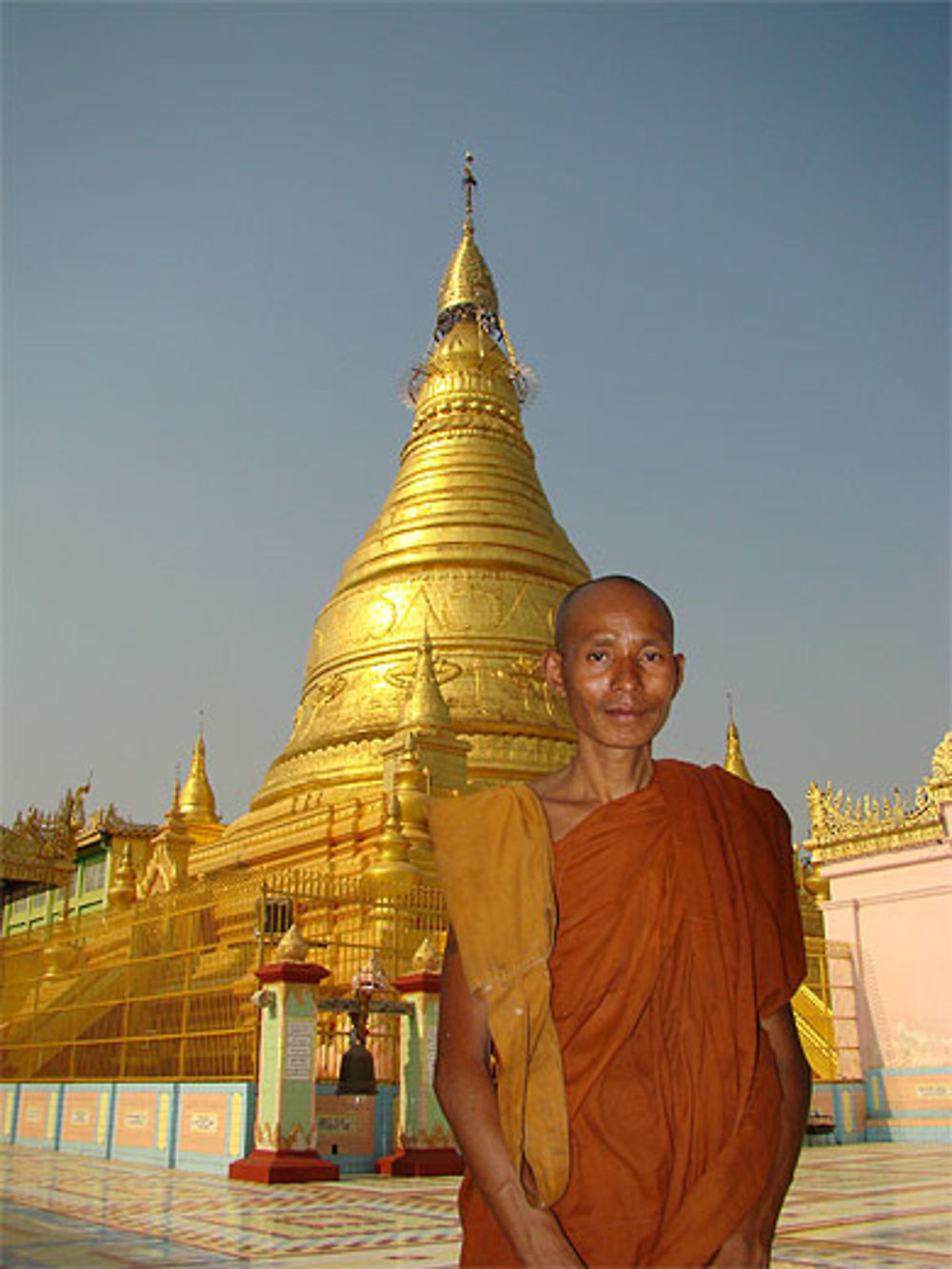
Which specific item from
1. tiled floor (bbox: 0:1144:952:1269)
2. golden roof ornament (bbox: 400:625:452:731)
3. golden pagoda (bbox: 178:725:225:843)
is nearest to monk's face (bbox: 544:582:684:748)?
tiled floor (bbox: 0:1144:952:1269)

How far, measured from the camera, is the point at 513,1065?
2.29 m

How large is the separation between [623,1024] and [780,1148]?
39 centimetres

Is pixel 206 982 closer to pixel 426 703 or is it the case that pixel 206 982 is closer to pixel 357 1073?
pixel 357 1073

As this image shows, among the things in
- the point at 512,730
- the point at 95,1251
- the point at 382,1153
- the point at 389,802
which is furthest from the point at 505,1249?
the point at 512,730

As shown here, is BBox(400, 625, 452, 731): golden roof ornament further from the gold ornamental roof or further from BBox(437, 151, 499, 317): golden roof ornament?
BBox(437, 151, 499, 317): golden roof ornament

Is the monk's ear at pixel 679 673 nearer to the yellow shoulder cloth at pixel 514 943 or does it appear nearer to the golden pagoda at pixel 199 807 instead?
the yellow shoulder cloth at pixel 514 943

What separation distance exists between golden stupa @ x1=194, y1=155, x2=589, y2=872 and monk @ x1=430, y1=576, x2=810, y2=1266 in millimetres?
17931

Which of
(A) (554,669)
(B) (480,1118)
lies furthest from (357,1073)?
(B) (480,1118)

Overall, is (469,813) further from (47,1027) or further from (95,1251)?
(47,1027)

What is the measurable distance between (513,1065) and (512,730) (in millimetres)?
22148

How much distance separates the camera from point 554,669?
9.25 ft

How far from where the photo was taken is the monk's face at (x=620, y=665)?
263 cm

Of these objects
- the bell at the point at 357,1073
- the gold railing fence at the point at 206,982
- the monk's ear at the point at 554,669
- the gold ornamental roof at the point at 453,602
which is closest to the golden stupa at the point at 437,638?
the gold ornamental roof at the point at 453,602

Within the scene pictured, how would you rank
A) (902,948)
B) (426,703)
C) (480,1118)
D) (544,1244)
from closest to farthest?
(544,1244), (480,1118), (902,948), (426,703)
